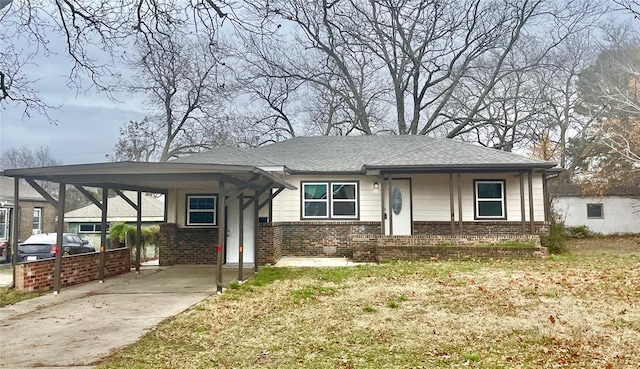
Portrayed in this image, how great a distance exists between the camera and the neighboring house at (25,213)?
19.7 meters

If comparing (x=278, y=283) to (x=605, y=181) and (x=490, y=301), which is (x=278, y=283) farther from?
(x=605, y=181)

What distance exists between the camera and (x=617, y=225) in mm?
23453

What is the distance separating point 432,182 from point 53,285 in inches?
429

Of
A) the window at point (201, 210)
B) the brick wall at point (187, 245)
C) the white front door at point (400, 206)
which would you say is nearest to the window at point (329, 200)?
the white front door at point (400, 206)

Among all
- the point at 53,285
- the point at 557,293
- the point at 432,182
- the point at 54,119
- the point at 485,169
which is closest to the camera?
the point at 54,119

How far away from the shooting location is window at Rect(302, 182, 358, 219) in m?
14.6

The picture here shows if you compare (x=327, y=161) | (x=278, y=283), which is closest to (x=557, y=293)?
(x=278, y=283)

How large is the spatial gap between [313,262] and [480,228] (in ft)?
18.3

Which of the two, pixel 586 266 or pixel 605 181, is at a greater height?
pixel 605 181

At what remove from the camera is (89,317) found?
6535mm

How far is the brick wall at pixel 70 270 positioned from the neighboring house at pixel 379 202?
7.40 ft

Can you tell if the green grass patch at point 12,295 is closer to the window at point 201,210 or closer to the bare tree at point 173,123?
the window at point 201,210

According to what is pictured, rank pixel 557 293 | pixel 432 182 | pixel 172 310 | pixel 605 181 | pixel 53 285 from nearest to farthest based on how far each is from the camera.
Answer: pixel 172 310 → pixel 557 293 → pixel 53 285 → pixel 432 182 → pixel 605 181

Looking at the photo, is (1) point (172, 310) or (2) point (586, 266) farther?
(2) point (586, 266)
